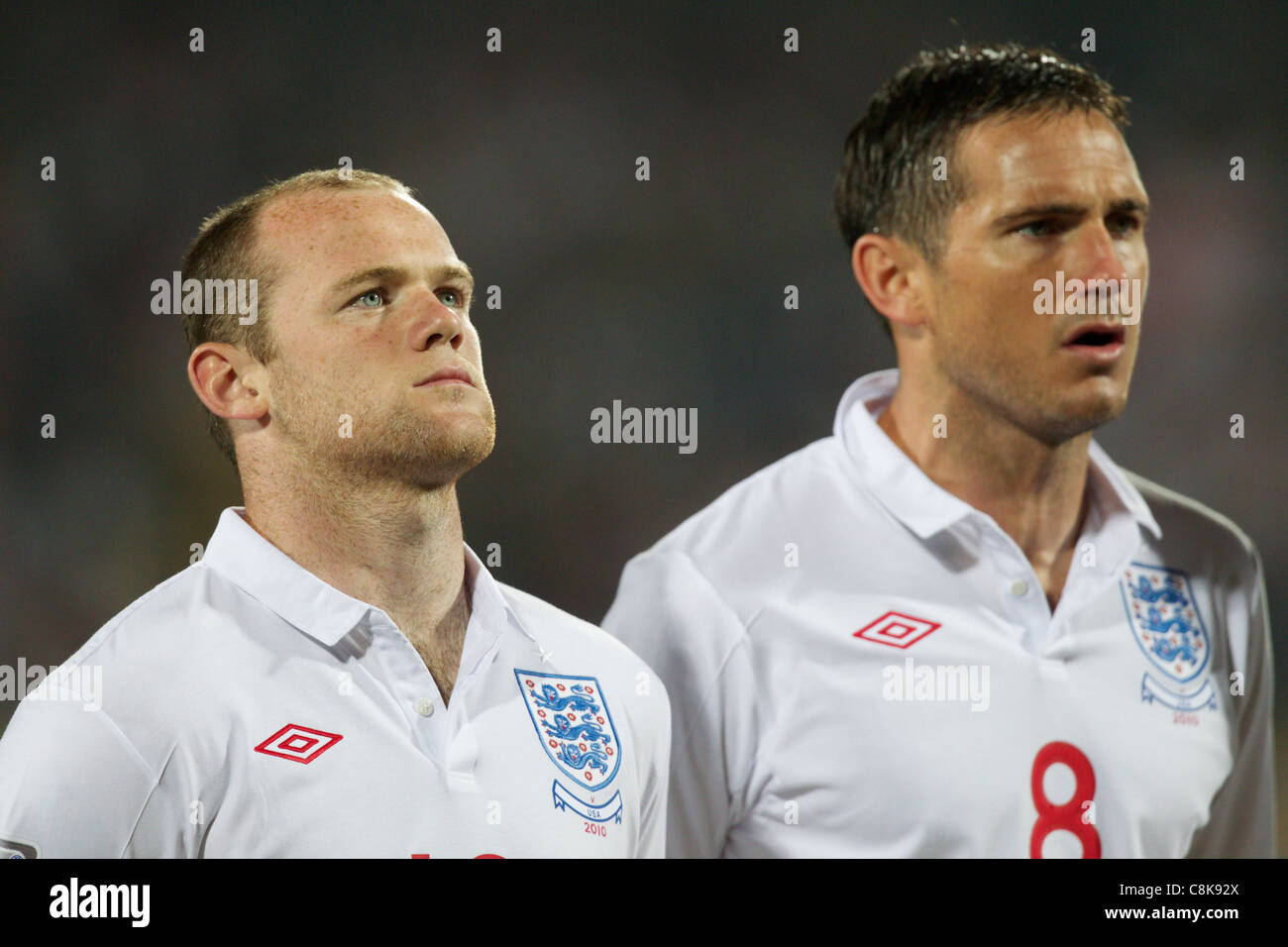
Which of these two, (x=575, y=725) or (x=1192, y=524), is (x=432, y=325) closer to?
(x=575, y=725)

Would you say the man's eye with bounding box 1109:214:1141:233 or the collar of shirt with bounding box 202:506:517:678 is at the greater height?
the man's eye with bounding box 1109:214:1141:233

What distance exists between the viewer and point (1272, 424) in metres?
3.00

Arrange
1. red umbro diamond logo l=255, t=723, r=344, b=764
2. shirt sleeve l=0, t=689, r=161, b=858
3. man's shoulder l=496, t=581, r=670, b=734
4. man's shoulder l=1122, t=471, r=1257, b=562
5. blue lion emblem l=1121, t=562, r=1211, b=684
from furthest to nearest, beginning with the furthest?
man's shoulder l=1122, t=471, r=1257, b=562, blue lion emblem l=1121, t=562, r=1211, b=684, man's shoulder l=496, t=581, r=670, b=734, red umbro diamond logo l=255, t=723, r=344, b=764, shirt sleeve l=0, t=689, r=161, b=858

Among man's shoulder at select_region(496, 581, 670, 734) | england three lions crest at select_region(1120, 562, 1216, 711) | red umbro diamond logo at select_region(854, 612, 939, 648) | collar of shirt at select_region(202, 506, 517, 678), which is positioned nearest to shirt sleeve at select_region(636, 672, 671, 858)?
man's shoulder at select_region(496, 581, 670, 734)

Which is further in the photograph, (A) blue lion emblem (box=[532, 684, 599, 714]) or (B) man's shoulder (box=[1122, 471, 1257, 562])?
(B) man's shoulder (box=[1122, 471, 1257, 562])

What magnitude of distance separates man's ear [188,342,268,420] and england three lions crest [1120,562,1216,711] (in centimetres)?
173

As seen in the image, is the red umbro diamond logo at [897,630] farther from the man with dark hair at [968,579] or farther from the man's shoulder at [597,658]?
the man's shoulder at [597,658]

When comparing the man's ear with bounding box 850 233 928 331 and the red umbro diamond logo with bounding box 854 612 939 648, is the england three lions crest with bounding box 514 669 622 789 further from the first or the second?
the man's ear with bounding box 850 233 928 331

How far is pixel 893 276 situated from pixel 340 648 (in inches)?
51.3

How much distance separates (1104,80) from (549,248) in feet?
3.94

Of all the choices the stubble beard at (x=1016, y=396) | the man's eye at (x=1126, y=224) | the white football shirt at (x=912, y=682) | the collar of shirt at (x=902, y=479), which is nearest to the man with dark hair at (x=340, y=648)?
the white football shirt at (x=912, y=682)

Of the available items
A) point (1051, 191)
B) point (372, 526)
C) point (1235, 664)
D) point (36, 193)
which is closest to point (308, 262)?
point (372, 526)

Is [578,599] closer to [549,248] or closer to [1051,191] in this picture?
[549,248]

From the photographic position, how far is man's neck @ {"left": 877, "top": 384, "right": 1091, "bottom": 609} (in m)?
2.78
